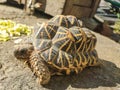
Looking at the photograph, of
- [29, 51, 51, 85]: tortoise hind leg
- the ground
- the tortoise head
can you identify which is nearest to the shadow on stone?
the ground

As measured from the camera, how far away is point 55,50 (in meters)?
3.06

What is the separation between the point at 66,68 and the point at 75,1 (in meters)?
2.59

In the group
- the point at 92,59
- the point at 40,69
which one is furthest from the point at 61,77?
the point at 92,59

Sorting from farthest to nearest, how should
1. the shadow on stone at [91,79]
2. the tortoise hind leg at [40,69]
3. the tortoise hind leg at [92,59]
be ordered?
the tortoise hind leg at [92,59] < the shadow on stone at [91,79] < the tortoise hind leg at [40,69]

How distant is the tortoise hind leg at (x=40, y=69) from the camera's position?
2947 millimetres

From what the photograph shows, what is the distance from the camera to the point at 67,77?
129 inches

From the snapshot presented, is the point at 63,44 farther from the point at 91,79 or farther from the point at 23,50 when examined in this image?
the point at 91,79

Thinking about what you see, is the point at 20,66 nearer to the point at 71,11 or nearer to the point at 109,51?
the point at 109,51

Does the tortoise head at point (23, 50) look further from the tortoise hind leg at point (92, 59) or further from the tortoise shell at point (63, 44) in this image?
the tortoise hind leg at point (92, 59)

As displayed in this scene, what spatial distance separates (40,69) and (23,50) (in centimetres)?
30

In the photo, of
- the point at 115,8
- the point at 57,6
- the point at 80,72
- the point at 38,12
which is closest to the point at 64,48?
the point at 80,72

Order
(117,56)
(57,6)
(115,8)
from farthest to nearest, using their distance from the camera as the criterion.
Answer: (115,8) → (57,6) → (117,56)

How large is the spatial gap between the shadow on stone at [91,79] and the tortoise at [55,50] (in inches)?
3.5

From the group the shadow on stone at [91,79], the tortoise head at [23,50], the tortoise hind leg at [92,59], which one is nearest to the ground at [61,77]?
the shadow on stone at [91,79]
